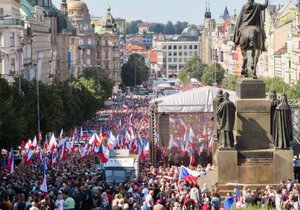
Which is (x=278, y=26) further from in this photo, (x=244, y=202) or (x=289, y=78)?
(x=244, y=202)

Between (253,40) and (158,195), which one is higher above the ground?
(253,40)

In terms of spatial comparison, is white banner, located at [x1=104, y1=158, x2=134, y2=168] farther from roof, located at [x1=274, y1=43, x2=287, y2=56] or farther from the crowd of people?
roof, located at [x1=274, y1=43, x2=287, y2=56]

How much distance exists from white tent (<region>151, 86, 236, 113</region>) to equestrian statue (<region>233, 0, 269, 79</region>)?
23.6m

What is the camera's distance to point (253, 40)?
33125 millimetres

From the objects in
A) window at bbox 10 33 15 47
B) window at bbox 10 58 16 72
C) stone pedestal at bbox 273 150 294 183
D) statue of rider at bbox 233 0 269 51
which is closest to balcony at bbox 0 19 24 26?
window at bbox 10 33 15 47

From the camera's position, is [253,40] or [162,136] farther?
[162,136]

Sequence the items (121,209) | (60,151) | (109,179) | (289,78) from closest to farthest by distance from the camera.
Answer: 1. (121,209)
2. (109,179)
3. (60,151)
4. (289,78)

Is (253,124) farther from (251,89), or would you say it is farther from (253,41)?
(253,41)

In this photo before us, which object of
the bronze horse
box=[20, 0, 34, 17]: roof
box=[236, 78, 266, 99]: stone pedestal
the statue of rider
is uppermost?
box=[20, 0, 34, 17]: roof

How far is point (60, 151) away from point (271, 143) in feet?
76.6

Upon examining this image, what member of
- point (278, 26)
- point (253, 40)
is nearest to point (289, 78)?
point (278, 26)

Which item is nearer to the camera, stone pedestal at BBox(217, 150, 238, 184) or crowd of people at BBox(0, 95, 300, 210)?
crowd of people at BBox(0, 95, 300, 210)

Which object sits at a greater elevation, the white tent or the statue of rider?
the statue of rider

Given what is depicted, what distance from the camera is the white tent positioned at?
5716 cm
